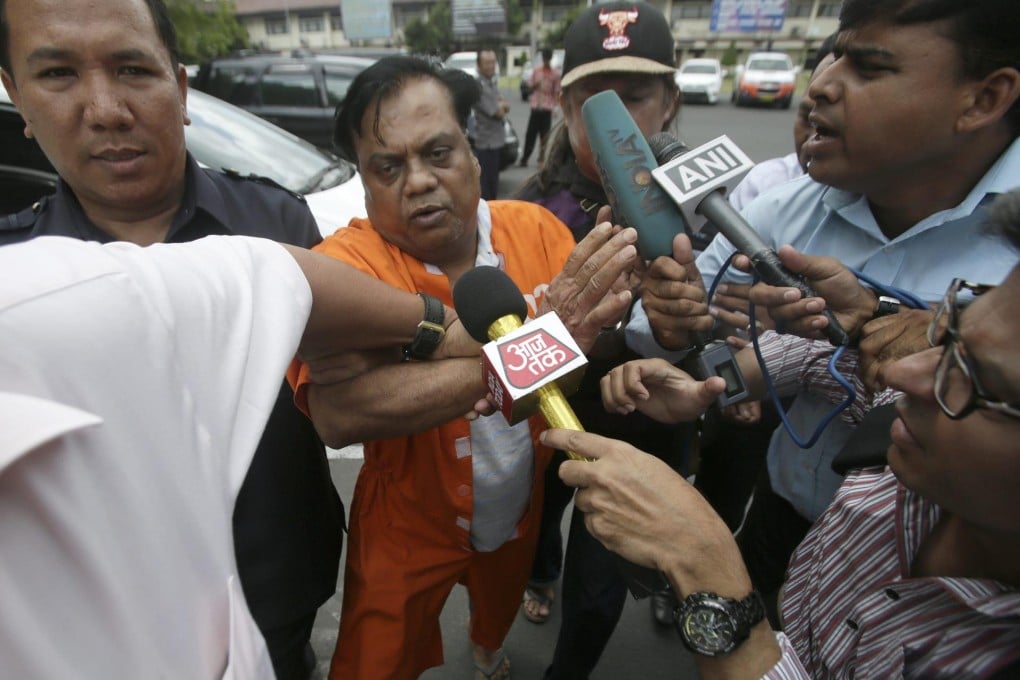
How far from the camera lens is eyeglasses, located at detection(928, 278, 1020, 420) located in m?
0.74

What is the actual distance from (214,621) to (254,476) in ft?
2.18

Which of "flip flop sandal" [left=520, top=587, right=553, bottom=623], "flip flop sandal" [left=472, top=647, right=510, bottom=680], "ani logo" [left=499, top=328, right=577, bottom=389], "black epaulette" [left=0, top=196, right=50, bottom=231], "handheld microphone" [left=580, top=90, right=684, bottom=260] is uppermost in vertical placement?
"handheld microphone" [left=580, top=90, right=684, bottom=260]

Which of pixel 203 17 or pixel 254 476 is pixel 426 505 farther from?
pixel 203 17

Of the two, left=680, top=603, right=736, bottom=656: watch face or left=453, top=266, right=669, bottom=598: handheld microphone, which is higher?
left=453, top=266, right=669, bottom=598: handheld microphone

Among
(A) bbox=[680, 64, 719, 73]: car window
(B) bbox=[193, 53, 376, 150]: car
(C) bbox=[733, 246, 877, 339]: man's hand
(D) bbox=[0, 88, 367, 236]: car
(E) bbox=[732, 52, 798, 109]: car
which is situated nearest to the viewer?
(C) bbox=[733, 246, 877, 339]: man's hand

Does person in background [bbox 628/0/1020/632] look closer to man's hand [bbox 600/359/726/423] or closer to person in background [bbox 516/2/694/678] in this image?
man's hand [bbox 600/359/726/423]

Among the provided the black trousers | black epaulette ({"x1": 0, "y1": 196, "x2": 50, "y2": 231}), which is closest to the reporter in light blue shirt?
black epaulette ({"x1": 0, "y1": 196, "x2": 50, "y2": 231})

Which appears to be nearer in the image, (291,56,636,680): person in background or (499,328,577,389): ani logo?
(499,328,577,389): ani logo

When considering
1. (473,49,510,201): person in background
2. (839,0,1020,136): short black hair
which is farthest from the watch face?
(473,49,510,201): person in background

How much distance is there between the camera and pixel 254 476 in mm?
1316

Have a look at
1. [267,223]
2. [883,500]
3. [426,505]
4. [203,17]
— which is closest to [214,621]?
[426,505]

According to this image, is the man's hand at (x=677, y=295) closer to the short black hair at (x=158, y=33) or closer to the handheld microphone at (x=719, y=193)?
the handheld microphone at (x=719, y=193)

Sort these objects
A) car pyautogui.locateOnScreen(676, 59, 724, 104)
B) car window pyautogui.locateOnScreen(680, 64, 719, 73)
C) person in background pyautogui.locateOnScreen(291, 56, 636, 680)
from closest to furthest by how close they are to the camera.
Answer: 1. person in background pyautogui.locateOnScreen(291, 56, 636, 680)
2. car pyautogui.locateOnScreen(676, 59, 724, 104)
3. car window pyautogui.locateOnScreen(680, 64, 719, 73)

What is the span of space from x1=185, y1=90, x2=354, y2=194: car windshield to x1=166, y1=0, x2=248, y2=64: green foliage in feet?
14.2
